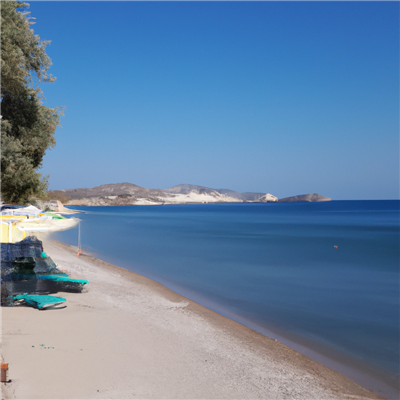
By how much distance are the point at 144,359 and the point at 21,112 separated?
891 cm

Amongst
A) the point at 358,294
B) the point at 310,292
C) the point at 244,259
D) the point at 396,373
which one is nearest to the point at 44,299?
the point at 396,373

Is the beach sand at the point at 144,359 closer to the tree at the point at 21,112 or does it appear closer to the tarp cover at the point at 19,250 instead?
the tarp cover at the point at 19,250

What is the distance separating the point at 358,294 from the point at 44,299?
1357 centimetres

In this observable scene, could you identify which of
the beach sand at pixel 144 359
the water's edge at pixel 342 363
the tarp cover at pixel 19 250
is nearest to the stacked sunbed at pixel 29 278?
the tarp cover at pixel 19 250

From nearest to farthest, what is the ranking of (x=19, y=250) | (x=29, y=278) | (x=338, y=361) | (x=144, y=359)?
(x=144, y=359) → (x=338, y=361) → (x=29, y=278) → (x=19, y=250)

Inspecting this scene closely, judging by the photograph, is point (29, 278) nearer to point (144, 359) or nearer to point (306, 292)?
point (144, 359)

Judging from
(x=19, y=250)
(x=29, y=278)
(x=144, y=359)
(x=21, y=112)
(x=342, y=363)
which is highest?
(x=21, y=112)

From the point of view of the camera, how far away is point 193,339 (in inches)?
332

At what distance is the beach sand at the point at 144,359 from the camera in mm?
5605

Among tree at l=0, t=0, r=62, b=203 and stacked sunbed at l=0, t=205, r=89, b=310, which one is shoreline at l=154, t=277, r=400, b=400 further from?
tree at l=0, t=0, r=62, b=203

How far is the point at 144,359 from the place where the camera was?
686 centimetres

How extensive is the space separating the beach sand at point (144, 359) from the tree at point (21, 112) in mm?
4290

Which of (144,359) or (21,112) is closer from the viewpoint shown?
(144,359)

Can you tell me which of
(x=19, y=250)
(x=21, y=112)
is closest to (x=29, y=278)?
(x=19, y=250)
